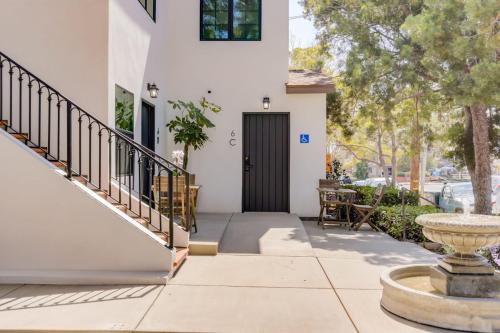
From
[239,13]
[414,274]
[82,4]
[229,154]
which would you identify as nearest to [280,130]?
[229,154]

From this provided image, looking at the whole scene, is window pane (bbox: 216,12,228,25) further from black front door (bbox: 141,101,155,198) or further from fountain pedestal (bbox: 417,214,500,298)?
fountain pedestal (bbox: 417,214,500,298)

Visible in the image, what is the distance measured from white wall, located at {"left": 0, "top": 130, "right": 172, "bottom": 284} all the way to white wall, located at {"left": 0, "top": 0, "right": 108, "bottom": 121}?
5.04ft

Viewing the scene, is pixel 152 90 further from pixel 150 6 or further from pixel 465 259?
pixel 465 259

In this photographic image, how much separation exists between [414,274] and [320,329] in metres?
1.46

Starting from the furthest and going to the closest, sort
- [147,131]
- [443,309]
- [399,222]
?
1. [147,131]
2. [399,222]
3. [443,309]

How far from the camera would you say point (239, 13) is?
29.6 ft

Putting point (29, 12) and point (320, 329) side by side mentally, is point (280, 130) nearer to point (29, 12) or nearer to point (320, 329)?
point (29, 12)

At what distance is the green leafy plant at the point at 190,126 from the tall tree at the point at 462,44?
4.50 meters

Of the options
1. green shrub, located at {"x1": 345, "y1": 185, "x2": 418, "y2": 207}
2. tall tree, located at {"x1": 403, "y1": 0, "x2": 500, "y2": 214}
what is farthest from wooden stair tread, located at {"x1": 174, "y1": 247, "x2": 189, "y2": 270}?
tall tree, located at {"x1": 403, "y1": 0, "x2": 500, "y2": 214}

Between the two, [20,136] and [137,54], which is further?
[137,54]

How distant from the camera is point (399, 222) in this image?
7.60 m

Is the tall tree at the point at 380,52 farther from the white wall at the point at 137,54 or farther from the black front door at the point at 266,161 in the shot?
the white wall at the point at 137,54

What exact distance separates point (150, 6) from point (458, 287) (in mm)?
6973

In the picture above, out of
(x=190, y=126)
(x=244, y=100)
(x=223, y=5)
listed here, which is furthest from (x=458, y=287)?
(x=223, y=5)
